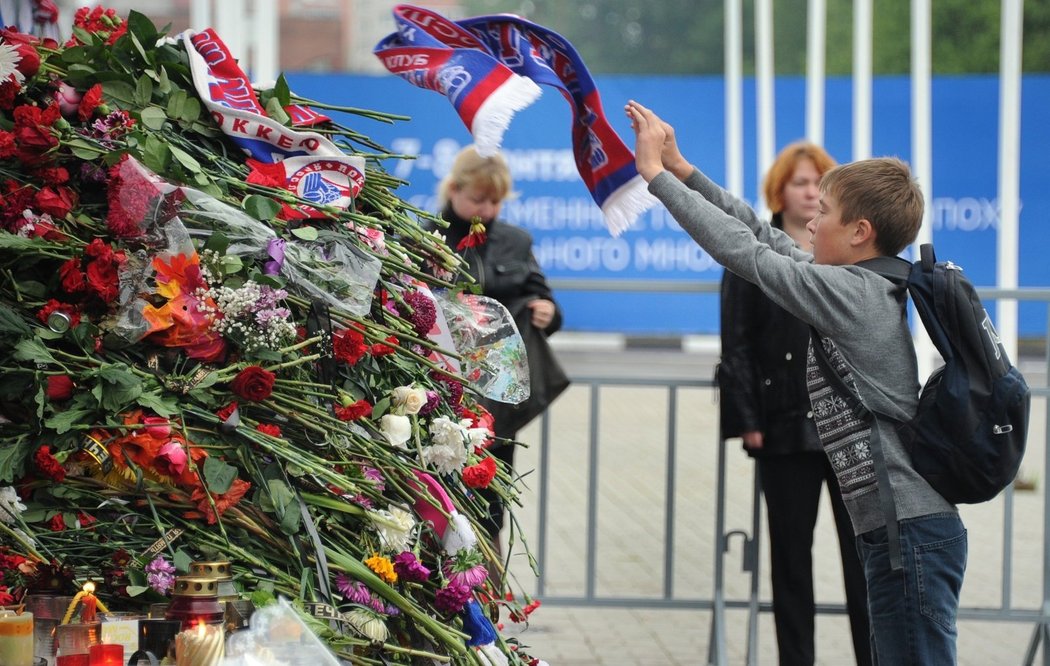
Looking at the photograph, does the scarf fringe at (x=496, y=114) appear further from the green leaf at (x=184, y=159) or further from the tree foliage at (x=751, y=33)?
the tree foliage at (x=751, y=33)

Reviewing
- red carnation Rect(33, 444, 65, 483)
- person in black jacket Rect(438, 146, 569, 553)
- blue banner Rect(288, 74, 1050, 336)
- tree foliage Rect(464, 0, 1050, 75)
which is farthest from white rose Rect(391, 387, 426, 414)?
tree foliage Rect(464, 0, 1050, 75)

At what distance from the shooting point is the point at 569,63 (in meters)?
3.76

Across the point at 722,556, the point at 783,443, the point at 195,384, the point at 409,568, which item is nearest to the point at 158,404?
the point at 195,384

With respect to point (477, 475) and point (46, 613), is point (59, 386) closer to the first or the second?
point (46, 613)

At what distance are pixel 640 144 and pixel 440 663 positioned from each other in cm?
143

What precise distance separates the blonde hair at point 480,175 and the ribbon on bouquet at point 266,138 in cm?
207

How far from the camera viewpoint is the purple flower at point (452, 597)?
2.87 m

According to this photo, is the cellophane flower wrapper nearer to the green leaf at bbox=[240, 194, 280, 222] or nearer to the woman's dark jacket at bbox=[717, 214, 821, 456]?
the green leaf at bbox=[240, 194, 280, 222]

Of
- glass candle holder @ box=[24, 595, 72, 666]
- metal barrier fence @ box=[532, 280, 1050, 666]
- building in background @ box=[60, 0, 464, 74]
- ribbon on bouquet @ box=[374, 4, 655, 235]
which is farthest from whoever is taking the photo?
building in background @ box=[60, 0, 464, 74]

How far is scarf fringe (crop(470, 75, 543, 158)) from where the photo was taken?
3439 mm

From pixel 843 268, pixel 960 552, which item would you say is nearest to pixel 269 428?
pixel 843 268

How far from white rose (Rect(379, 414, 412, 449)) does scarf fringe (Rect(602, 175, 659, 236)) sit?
1.02 m

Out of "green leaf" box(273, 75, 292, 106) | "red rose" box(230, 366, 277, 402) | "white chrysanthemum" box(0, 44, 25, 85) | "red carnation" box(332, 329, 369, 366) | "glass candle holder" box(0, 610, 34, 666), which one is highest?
"white chrysanthemum" box(0, 44, 25, 85)

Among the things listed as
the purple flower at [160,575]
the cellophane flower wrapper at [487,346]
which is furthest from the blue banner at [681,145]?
the purple flower at [160,575]
